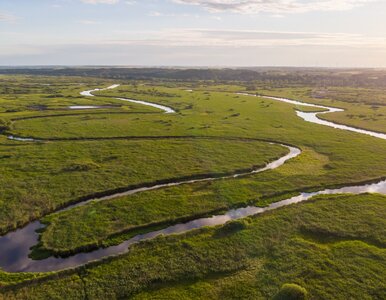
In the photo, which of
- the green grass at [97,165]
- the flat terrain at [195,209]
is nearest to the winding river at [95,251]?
the flat terrain at [195,209]

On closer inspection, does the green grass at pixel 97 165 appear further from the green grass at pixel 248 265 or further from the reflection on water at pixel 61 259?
the green grass at pixel 248 265

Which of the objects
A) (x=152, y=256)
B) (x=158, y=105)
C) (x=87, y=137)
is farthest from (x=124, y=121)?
A: (x=152, y=256)

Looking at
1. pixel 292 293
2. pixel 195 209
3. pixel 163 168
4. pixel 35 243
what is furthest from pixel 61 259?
pixel 163 168

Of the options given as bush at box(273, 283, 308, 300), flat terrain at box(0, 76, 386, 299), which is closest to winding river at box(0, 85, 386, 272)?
flat terrain at box(0, 76, 386, 299)

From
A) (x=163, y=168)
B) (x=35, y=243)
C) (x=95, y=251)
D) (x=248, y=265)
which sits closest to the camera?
(x=248, y=265)

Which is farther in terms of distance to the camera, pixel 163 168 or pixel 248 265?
pixel 163 168

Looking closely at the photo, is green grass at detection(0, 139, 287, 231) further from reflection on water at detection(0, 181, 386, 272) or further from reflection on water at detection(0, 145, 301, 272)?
reflection on water at detection(0, 181, 386, 272)

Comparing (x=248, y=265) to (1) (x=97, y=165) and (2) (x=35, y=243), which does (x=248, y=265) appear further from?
(1) (x=97, y=165)
